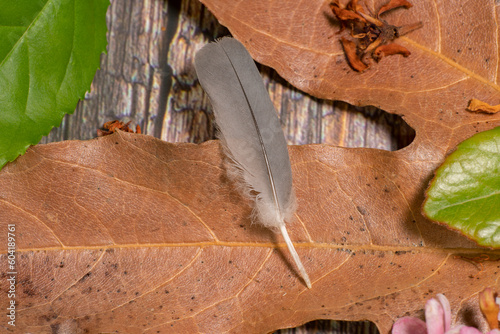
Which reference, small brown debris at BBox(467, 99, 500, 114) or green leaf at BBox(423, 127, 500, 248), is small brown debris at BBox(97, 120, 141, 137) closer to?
green leaf at BBox(423, 127, 500, 248)

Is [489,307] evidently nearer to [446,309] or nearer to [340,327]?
[446,309]

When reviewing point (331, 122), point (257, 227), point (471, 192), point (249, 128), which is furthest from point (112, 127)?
point (471, 192)

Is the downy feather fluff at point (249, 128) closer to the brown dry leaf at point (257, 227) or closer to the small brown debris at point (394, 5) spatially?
the brown dry leaf at point (257, 227)

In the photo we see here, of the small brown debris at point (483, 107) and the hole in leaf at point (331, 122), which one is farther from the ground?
the small brown debris at point (483, 107)

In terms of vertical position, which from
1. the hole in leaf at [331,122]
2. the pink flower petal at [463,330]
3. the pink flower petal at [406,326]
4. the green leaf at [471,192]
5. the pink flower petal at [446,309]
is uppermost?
the hole in leaf at [331,122]

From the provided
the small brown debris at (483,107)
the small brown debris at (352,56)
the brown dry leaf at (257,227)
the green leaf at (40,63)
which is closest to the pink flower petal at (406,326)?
the brown dry leaf at (257,227)

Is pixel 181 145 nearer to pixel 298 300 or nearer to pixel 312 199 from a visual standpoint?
pixel 312 199

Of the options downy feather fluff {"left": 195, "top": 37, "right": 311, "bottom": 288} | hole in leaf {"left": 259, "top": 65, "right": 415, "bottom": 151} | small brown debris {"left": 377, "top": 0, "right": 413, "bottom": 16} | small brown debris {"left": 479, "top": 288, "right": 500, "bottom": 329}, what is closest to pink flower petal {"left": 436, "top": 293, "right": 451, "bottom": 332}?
small brown debris {"left": 479, "top": 288, "right": 500, "bottom": 329}

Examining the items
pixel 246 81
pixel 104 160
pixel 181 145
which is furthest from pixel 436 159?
pixel 104 160
